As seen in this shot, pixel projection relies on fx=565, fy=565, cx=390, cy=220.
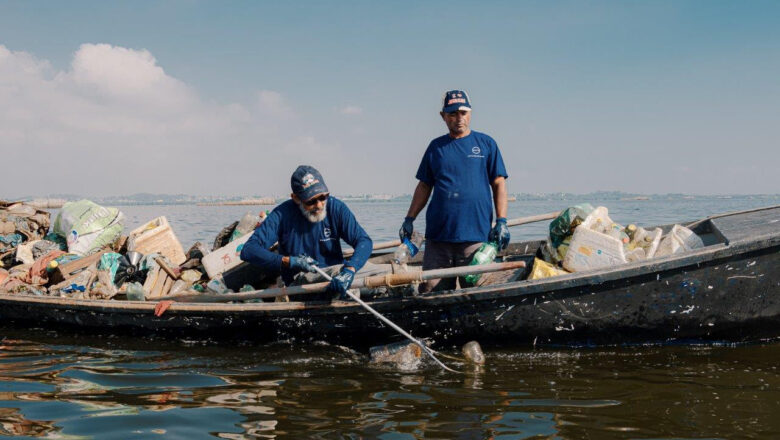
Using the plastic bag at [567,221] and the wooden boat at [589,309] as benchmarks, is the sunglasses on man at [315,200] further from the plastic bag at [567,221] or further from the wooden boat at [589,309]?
the plastic bag at [567,221]

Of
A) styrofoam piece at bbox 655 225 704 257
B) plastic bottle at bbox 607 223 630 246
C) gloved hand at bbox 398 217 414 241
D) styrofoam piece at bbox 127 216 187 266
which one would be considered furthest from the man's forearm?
styrofoam piece at bbox 127 216 187 266

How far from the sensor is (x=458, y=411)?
13.1 ft

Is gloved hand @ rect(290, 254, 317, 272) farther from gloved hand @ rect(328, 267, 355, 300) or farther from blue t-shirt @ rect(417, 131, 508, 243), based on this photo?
blue t-shirt @ rect(417, 131, 508, 243)

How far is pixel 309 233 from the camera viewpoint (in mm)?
5785

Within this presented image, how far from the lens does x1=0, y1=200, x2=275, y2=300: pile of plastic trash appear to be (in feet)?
23.6

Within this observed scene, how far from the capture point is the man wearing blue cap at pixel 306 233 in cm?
548

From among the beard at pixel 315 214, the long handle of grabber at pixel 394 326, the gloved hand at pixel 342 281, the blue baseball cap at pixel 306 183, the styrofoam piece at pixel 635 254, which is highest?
the blue baseball cap at pixel 306 183

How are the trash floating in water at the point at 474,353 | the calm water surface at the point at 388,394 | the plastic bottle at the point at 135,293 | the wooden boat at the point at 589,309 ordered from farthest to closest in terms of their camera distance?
the plastic bottle at the point at 135,293
the trash floating in water at the point at 474,353
the wooden boat at the point at 589,309
the calm water surface at the point at 388,394

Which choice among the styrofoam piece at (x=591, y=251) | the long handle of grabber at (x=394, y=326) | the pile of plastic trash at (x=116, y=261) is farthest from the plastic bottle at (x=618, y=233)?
the pile of plastic trash at (x=116, y=261)

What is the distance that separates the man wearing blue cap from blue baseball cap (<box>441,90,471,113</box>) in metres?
1.41

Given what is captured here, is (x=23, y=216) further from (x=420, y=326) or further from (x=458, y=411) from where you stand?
(x=458, y=411)

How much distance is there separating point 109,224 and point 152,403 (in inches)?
218

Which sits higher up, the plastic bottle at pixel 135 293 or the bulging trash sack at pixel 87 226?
the bulging trash sack at pixel 87 226

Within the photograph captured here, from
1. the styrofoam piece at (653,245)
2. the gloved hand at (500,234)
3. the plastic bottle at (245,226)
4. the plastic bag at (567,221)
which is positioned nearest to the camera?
the gloved hand at (500,234)
